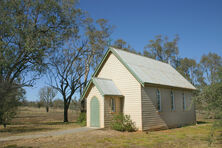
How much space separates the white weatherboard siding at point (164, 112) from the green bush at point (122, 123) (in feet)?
3.53

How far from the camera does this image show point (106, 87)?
1917 centimetres

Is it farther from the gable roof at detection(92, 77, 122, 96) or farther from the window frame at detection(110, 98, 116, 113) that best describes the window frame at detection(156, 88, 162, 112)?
the window frame at detection(110, 98, 116, 113)

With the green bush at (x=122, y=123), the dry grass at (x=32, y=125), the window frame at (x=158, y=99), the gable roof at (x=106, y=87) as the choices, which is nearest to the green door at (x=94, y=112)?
the gable roof at (x=106, y=87)

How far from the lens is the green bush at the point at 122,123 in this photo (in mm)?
17938

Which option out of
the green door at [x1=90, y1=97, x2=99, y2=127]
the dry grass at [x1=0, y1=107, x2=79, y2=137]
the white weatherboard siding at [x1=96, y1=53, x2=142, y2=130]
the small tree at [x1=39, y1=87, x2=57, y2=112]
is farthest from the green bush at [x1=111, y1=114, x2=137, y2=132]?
the small tree at [x1=39, y1=87, x2=57, y2=112]

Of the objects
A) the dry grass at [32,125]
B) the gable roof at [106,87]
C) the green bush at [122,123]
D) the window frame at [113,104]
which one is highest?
the gable roof at [106,87]

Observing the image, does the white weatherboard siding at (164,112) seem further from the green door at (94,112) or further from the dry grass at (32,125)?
the dry grass at (32,125)

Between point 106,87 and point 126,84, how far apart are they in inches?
71.4

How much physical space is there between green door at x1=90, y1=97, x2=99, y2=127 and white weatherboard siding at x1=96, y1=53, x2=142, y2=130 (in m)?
2.45

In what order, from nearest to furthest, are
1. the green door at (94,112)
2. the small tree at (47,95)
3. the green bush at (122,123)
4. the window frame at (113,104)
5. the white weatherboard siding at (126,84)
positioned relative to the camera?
the green bush at (122,123) → the white weatherboard siding at (126,84) → the green door at (94,112) → the window frame at (113,104) → the small tree at (47,95)

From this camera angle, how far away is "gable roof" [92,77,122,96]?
18516mm

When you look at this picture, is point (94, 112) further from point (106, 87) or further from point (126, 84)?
point (126, 84)

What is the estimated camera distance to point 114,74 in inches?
814

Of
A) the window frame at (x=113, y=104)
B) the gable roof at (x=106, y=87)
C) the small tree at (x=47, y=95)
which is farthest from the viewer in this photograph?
the small tree at (x=47, y=95)
